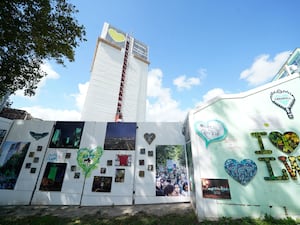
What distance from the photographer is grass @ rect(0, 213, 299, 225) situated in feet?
11.8

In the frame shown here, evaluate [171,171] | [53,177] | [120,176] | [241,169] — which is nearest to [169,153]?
[171,171]

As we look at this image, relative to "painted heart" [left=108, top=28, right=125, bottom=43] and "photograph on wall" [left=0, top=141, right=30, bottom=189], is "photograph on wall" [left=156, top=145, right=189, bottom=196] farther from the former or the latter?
"painted heart" [left=108, top=28, right=125, bottom=43]

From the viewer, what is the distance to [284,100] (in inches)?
193

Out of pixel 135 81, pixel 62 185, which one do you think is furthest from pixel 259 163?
A: pixel 135 81

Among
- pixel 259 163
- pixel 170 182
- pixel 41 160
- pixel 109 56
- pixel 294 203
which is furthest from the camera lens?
pixel 109 56

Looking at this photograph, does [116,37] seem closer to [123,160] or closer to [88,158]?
[88,158]

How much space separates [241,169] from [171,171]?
2.62m

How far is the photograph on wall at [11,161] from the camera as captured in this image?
5656 mm

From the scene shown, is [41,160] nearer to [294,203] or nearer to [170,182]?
[170,182]

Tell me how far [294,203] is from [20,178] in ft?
33.5

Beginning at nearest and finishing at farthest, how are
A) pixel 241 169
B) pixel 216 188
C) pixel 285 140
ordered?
pixel 216 188, pixel 241 169, pixel 285 140

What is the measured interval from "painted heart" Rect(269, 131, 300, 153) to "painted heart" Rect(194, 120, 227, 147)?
1.60 m

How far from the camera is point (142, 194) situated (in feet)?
17.5

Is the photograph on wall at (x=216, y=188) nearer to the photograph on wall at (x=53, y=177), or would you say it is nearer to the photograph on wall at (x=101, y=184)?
the photograph on wall at (x=101, y=184)
